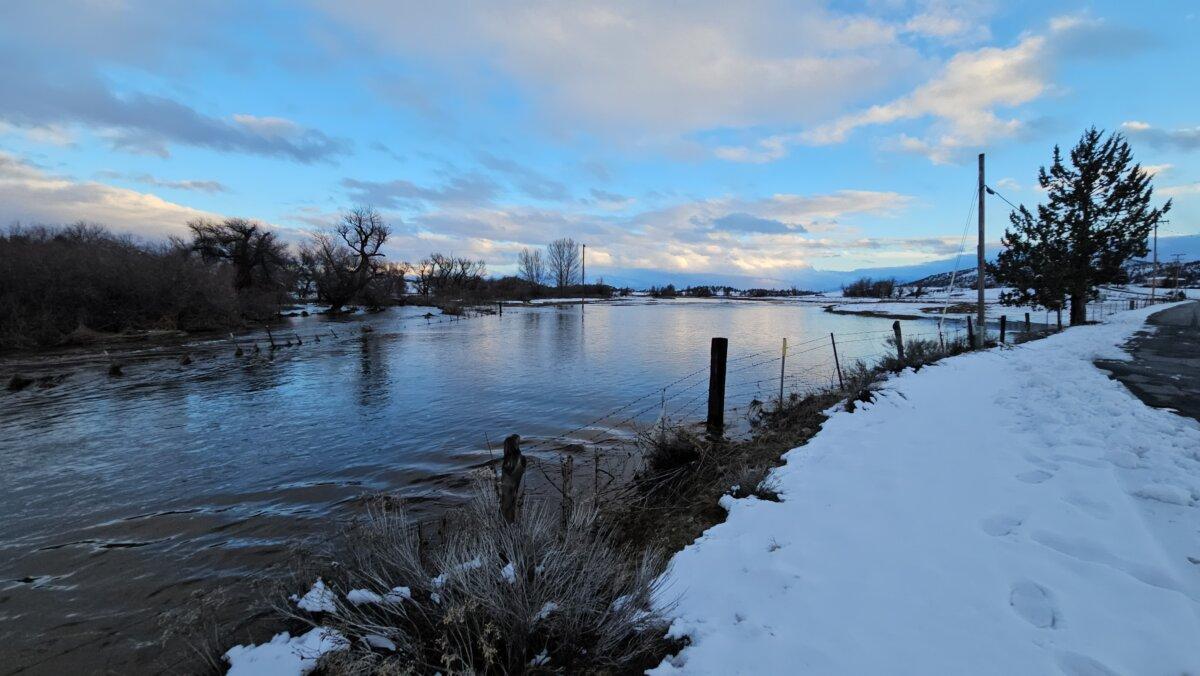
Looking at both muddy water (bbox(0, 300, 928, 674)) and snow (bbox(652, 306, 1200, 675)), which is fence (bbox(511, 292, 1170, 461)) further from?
snow (bbox(652, 306, 1200, 675))

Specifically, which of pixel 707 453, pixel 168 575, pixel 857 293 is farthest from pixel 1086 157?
pixel 857 293

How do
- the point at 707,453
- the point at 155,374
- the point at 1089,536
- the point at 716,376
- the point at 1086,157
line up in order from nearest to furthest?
the point at 1089,536 < the point at 707,453 < the point at 716,376 < the point at 155,374 < the point at 1086,157

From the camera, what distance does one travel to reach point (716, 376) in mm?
9648

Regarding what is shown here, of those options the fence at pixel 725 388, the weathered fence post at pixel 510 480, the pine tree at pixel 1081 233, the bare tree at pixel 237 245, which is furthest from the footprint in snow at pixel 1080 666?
the bare tree at pixel 237 245

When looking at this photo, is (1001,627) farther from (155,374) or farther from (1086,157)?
(1086,157)

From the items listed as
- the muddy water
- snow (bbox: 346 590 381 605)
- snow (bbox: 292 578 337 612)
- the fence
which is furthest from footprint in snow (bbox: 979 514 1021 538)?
the muddy water

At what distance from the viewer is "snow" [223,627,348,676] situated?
121 inches

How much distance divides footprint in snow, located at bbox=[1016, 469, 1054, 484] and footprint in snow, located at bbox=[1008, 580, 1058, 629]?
7.63ft

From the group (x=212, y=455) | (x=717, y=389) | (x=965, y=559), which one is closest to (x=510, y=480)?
(x=965, y=559)

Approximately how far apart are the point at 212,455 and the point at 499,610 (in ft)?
30.6

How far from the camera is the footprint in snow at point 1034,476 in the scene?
5039 millimetres

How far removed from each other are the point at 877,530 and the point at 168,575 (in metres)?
7.49

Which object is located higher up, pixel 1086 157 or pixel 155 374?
pixel 1086 157

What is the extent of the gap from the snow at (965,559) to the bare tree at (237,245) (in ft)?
209
